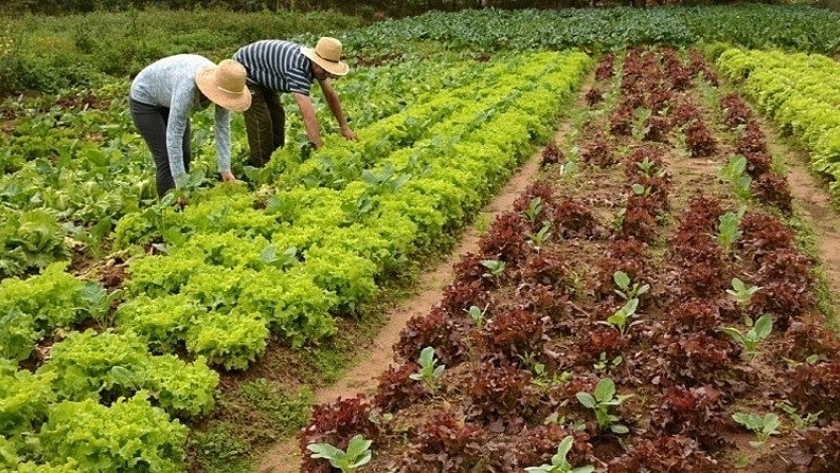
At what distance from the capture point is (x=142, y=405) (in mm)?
4457

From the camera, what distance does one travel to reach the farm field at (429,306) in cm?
452

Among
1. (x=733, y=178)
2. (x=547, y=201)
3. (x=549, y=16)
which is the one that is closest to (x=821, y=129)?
(x=733, y=178)

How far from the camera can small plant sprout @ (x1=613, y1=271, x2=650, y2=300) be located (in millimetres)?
6204

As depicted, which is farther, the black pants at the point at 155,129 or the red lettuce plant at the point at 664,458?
the black pants at the point at 155,129

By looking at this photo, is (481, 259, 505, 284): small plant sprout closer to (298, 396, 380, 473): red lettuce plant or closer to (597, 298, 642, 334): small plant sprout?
(597, 298, 642, 334): small plant sprout

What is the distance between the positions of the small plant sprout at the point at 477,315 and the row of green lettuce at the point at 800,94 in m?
5.65

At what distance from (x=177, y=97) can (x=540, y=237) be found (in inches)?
142

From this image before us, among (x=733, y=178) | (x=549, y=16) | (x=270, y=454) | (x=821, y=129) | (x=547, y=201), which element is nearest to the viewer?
(x=270, y=454)

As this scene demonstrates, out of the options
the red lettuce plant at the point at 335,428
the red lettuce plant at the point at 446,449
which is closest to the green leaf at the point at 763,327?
the red lettuce plant at the point at 446,449

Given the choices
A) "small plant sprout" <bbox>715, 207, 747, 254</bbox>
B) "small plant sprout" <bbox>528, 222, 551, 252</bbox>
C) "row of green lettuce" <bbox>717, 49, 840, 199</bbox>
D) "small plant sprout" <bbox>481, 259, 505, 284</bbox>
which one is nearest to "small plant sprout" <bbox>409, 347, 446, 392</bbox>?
"small plant sprout" <bbox>481, 259, 505, 284</bbox>

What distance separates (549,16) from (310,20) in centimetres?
1090

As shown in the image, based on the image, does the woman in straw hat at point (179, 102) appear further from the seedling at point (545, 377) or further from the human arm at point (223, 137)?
the seedling at point (545, 377)

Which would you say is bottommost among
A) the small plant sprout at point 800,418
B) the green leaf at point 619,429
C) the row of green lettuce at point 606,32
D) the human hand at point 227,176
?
the row of green lettuce at point 606,32

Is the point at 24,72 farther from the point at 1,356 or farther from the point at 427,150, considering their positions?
the point at 1,356
